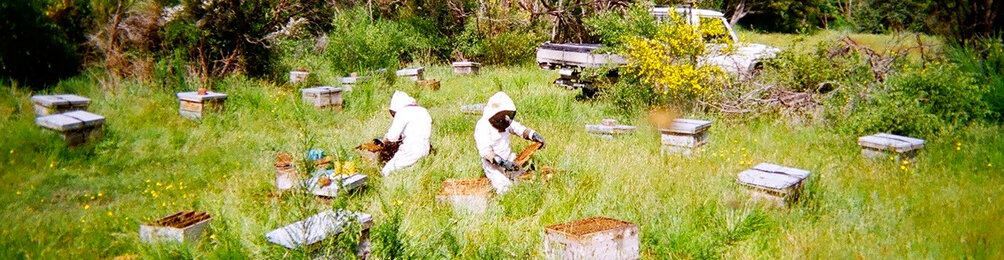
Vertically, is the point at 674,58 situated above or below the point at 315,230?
above

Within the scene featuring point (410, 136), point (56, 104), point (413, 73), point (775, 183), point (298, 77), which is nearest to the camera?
point (775, 183)

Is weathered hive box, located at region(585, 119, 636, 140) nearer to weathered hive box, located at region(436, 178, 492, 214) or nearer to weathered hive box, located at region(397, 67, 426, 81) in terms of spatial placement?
weathered hive box, located at region(436, 178, 492, 214)

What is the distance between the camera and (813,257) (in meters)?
4.29

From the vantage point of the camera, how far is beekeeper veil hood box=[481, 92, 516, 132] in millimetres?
→ 5695

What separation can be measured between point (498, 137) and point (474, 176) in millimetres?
567

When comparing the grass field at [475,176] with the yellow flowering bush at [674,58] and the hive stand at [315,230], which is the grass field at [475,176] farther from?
the yellow flowering bush at [674,58]

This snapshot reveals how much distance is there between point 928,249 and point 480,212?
120 inches

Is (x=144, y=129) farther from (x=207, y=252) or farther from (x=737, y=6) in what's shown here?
(x=737, y=6)

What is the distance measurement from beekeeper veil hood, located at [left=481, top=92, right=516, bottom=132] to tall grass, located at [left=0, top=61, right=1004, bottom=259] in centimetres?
66

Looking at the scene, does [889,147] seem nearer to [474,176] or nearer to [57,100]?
[474,176]

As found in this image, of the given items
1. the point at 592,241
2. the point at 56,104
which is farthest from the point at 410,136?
the point at 56,104

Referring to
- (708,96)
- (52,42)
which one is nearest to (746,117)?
(708,96)

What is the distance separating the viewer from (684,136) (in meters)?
6.90

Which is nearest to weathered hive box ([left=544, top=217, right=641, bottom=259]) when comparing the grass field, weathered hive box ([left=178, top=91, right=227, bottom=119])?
the grass field
